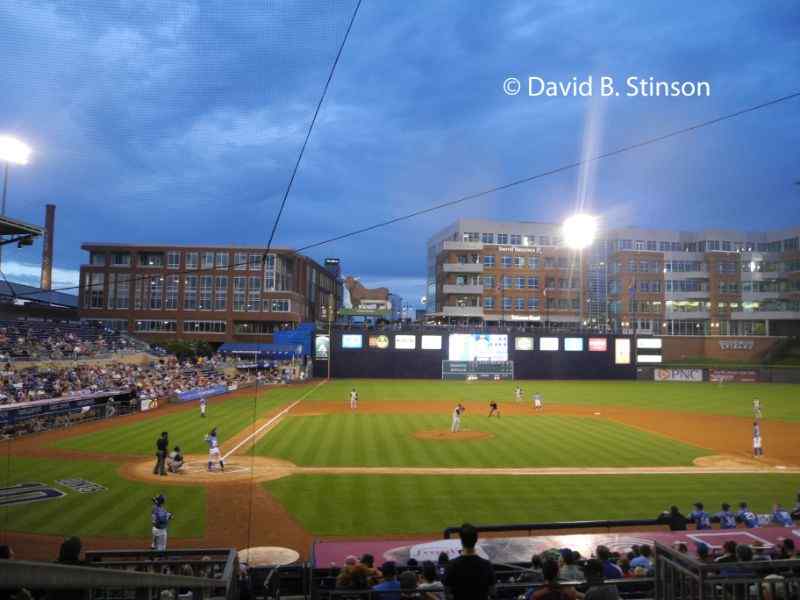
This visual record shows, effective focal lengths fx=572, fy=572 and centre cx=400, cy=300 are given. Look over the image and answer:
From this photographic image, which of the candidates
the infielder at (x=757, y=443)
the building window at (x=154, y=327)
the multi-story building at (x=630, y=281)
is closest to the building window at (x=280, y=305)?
the building window at (x=154, y=327)

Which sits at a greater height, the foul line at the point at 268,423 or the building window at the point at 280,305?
the building window at the point at 280,305

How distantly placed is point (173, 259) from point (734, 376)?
2969 inches

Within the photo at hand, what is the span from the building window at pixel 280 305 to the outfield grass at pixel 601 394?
17.1 meters

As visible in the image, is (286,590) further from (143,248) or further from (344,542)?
(143,248)

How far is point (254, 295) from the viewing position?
82312 millimetres

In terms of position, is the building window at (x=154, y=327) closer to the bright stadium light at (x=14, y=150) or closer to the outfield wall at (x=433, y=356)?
the outfield wall at (x=433, y=356)

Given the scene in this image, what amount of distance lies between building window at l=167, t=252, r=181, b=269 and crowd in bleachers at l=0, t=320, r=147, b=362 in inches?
846

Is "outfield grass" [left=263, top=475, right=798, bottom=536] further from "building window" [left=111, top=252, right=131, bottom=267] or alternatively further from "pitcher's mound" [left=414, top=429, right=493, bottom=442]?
"building window" [left=111, top=252, right=131, bottom=267]

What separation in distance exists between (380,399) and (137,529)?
34.2m

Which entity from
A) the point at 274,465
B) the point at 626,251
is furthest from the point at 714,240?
the point at 274,465

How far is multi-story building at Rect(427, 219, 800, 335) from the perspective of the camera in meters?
87.9

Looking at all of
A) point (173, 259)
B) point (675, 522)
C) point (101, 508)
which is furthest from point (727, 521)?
point (173, 259)

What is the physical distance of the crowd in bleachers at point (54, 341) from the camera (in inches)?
1442

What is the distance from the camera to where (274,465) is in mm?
22906
